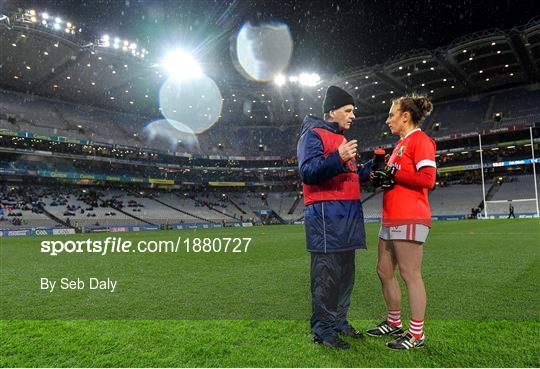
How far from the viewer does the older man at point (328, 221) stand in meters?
3.11

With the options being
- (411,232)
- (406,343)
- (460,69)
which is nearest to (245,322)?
(406,343)

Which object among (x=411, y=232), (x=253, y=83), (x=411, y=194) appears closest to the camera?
(x=411, y=232)

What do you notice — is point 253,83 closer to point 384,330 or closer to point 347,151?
point 347,151

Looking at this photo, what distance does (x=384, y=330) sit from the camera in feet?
11.0

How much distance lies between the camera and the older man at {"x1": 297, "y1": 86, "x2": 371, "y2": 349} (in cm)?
311

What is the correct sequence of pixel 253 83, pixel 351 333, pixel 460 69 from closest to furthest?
pixel 351 333 → pixel 460 69 → pixel 253 83

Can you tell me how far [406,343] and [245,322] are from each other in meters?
1.59

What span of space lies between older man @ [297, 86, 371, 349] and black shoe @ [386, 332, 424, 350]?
0.37m

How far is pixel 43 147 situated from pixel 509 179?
58649 millimetres

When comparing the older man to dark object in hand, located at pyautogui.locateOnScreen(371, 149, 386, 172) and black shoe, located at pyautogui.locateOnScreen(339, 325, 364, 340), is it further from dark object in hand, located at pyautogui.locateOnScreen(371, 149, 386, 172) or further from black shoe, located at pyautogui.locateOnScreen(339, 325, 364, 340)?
dark object in hand, located at pyautogui.locateOnScreen(371, 149, 386, 172)

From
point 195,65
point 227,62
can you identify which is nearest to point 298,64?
point 227,62
